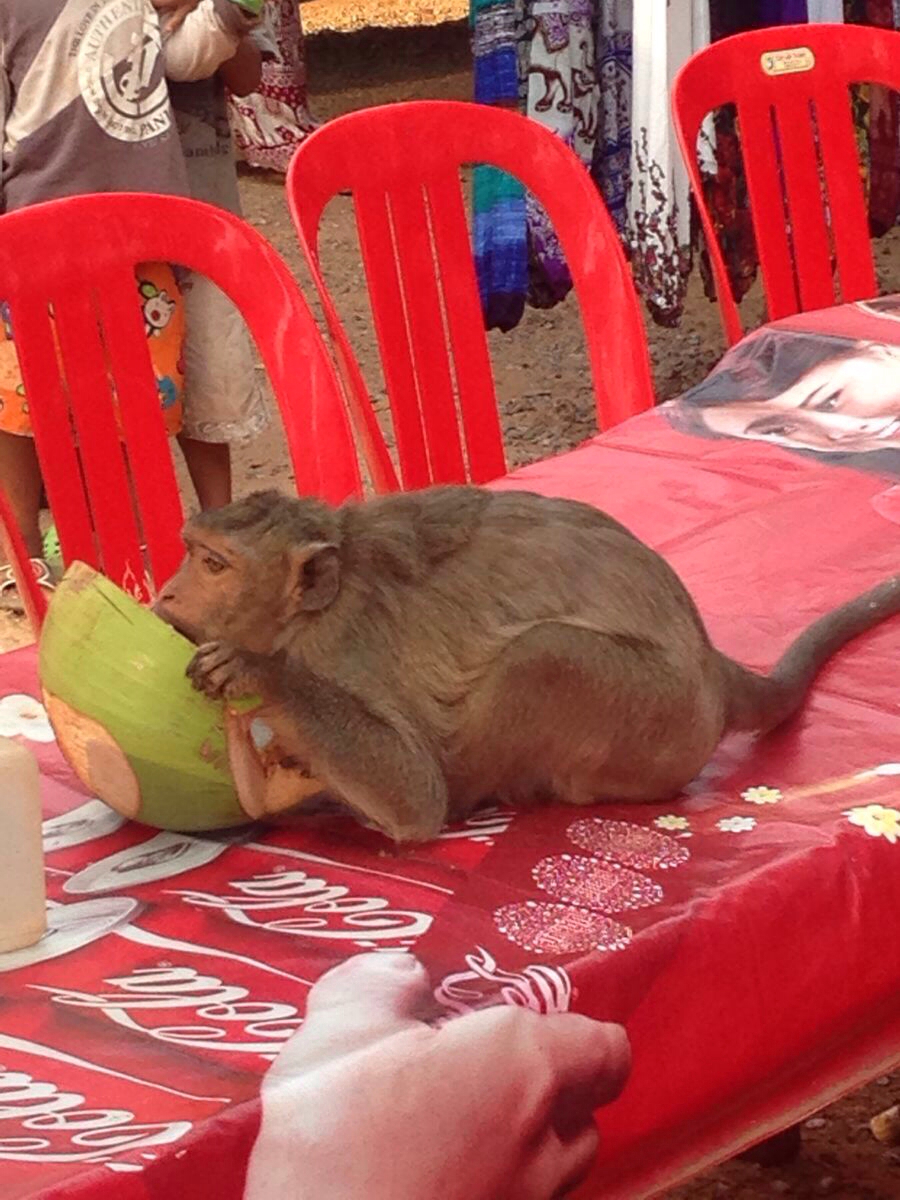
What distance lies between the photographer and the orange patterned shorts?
110 inches

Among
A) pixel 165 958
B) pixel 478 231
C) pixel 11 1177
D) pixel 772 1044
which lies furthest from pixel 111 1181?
pixel 478 231

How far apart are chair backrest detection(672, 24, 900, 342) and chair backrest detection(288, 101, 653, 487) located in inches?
14.8

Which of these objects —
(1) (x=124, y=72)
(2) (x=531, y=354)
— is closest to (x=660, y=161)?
(1) (x=124, y=72)

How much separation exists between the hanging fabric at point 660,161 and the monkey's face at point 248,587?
2352mm

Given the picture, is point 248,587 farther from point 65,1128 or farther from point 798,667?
point 798,667

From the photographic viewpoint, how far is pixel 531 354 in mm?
4883

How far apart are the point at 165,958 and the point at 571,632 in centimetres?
32

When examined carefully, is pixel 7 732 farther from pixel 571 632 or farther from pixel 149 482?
pixel 149 482

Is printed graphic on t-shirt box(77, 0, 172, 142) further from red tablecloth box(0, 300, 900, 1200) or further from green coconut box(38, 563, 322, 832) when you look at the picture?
green coconut box(38, 563, 322, 832)

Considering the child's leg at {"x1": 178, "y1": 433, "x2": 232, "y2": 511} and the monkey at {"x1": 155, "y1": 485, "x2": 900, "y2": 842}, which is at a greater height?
the monkey at {"x1": 155, "y1": 485, "x2": 900, "y2": 842}

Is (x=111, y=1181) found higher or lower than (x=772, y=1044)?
higher

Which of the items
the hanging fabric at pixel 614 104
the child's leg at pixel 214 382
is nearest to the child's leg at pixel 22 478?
the child's leg at pixel 214 382

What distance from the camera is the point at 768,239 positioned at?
2699 mm

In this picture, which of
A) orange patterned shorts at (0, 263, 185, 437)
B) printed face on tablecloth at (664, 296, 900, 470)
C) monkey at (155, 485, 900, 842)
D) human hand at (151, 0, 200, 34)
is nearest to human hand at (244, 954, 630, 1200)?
monkey at (155, 485, 900, 842)
